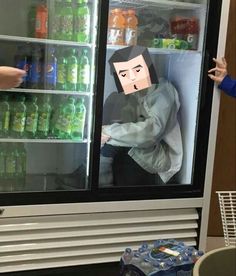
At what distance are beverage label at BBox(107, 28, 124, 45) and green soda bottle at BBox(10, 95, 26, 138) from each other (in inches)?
24.7

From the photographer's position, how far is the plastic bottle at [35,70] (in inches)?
95.5

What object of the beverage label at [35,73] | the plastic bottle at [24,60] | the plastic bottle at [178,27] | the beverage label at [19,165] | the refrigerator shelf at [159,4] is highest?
the refrigerator shelf at [159,4]

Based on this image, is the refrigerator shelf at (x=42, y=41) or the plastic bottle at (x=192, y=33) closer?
the refrigerator shelf at (x=42, y=41)

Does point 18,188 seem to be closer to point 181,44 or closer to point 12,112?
point 12,112

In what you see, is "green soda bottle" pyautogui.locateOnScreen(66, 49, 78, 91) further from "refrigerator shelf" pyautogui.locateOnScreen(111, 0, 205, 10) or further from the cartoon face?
"refrigerator shelf" pyautogui.locateOnScreen(111, 0, 205, 10)

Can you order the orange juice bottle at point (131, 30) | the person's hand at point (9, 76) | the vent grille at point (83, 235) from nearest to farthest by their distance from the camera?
the person's hand at point (9, 76), the vent grille at point (83, 235), the orange juice bottle at point (131, 30)

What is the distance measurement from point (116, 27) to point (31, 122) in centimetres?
74

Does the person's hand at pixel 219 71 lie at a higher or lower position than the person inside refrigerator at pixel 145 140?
higher

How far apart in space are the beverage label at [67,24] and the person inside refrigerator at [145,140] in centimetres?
49

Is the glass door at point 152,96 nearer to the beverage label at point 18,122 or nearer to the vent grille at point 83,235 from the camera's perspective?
the vent grille at point 83,235

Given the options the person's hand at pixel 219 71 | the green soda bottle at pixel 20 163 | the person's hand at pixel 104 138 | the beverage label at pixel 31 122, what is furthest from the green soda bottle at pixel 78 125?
the person's hand at pixel 219 71

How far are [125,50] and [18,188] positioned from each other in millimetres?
1000

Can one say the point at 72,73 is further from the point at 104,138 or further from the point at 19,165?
the point at 19,165

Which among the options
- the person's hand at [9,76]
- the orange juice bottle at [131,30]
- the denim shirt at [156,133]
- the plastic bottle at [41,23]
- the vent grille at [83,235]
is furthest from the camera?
the denim shirt at [156,133]
